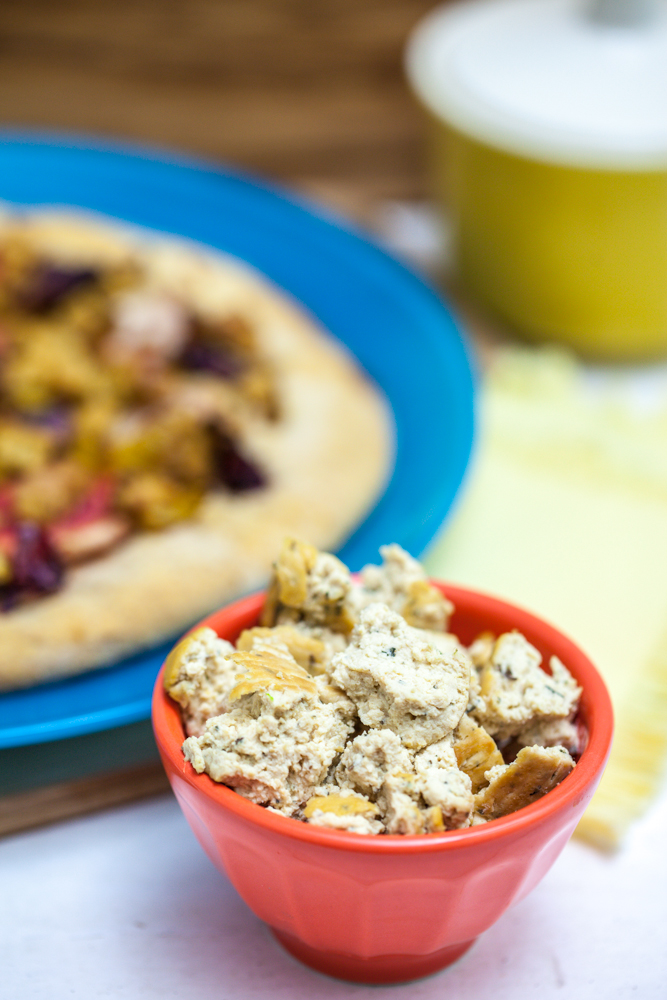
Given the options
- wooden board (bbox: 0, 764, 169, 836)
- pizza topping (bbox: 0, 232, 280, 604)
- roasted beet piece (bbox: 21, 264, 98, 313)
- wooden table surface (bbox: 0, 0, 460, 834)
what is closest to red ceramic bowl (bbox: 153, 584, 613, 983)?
wooden board (bbox: 0, 764, 169, 836)

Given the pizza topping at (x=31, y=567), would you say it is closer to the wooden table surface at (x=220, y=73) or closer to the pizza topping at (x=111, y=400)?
the pizza topping at (x=111, y=400)

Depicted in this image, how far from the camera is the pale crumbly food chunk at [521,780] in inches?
31.1

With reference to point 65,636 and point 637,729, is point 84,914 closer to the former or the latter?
point 65,636

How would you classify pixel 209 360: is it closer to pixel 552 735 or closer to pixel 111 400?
pixel 111 400

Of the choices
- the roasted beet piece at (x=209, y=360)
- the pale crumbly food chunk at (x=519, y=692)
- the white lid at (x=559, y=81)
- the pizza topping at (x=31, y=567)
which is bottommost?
the pizza topping at (x=31, y=567)

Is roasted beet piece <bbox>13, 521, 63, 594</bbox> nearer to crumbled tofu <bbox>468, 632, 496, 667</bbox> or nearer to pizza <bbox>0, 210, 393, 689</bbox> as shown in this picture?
pizza <bbox>0, 210, 393, 689</bbox>

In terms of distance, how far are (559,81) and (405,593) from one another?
1.27 metres

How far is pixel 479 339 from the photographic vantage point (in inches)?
82.1

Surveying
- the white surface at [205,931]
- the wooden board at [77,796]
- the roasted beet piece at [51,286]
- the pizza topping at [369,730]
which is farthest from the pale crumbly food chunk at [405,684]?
the roasted beet piece at [51,286]

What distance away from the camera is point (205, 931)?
978 mm

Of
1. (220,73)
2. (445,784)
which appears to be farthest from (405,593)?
(220,73)

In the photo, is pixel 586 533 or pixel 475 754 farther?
pixel 586 533

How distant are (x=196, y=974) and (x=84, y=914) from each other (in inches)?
5.4

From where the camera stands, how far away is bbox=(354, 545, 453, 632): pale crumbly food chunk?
0.92 metres
